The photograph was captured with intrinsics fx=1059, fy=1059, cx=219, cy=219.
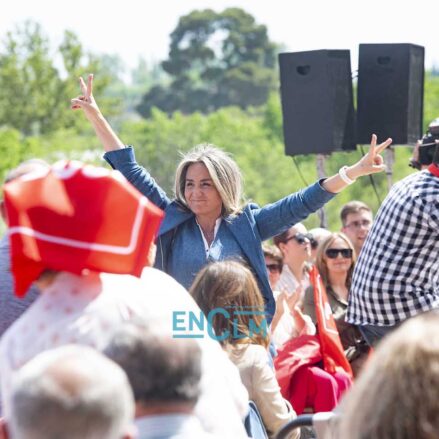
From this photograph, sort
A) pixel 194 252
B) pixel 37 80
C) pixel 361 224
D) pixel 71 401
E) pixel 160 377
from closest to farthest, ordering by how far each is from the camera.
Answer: pixel 71 401
pixel 160 377
pixel 194 252
pixel 361 224
pixel 37 80

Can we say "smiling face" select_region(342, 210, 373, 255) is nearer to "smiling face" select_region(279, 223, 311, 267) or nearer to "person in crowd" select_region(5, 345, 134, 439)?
"smiling face" select_region(279, 223, 311, 267)

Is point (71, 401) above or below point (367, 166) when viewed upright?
above

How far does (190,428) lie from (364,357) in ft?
12.0

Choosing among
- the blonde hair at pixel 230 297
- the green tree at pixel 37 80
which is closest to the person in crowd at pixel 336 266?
the blonde hair at pixel 230 297

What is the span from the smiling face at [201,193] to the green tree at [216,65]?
91.2 m

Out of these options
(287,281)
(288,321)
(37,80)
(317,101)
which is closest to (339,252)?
(287,281)

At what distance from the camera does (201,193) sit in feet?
16.5

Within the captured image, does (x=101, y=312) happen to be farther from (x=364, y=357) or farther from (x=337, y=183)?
(x=364, y=357)

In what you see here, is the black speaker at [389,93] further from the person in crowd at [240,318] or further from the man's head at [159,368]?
the man's head at [159,368]

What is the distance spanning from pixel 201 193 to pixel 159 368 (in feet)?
9.00

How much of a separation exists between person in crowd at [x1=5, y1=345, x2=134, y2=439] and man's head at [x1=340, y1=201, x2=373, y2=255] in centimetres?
607

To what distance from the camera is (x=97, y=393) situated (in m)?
2.05

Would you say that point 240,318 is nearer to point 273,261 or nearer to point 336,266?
point 273,261

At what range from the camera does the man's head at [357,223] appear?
809 centimetres
